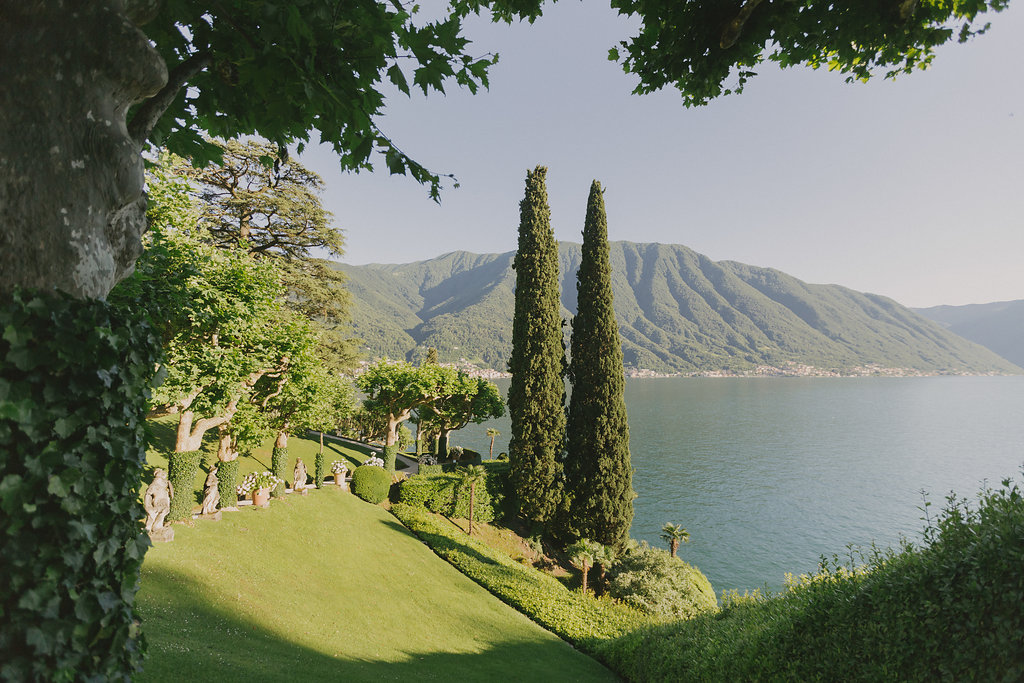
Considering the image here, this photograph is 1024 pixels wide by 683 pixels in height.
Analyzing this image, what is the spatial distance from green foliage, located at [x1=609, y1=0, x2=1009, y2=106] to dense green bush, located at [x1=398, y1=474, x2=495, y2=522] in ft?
63.7

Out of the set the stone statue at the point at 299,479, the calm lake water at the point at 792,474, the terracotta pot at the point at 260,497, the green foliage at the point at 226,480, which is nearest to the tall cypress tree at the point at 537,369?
the stone statue at the point at 299,479

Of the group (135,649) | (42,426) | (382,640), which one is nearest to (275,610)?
(382,640)

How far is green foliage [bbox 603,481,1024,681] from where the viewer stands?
3.43 metres

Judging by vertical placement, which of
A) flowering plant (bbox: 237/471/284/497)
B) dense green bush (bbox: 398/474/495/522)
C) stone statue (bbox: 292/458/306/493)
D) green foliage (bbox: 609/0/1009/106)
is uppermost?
green foliage (bbox: 609/0/1009/106)

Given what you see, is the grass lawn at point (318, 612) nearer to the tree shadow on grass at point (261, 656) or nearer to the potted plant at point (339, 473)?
the tree shadow on grass at point (261, 656)

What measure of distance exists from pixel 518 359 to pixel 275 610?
1317 centimetres

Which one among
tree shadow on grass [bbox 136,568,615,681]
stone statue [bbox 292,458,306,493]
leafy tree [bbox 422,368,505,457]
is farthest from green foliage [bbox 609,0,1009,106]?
leafy tree [bbox 422,368,505,457]

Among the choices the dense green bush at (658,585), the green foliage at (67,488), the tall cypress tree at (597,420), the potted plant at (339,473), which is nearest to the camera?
the green foliage at (67,488)

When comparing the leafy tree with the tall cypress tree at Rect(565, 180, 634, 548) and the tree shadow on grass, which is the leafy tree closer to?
the tall cypress tree at Rect(565, 180, 634, 548)

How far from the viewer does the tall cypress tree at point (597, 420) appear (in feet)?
60.0

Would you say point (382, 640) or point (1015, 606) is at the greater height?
point (1015, 606)

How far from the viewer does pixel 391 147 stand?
315 centimetres

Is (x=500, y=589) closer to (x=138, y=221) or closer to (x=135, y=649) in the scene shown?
(x=135, y=649)

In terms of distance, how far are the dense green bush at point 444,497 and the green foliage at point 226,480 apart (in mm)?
8183
